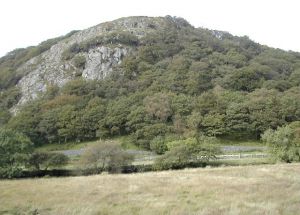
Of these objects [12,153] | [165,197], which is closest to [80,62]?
[12,153]

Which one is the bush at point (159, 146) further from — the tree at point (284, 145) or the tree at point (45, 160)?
the tree at point (284, 145)

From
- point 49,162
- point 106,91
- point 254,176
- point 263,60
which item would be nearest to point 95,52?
point 106,91

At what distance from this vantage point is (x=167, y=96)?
114 metres

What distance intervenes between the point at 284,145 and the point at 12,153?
3665 centimetres

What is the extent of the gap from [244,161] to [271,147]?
4.41 meters

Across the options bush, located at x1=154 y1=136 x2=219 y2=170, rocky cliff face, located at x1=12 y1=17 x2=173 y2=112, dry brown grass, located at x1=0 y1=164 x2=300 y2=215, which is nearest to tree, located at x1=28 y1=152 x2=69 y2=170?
bush, located at x1=154 y1=136 x2=219 y2=170

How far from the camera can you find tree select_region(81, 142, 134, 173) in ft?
190

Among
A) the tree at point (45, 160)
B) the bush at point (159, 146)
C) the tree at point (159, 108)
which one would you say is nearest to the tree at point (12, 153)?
the tree at point (45, 160)

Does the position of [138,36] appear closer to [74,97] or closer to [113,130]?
[74,97]

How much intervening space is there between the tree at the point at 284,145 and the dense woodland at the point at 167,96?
81.8 feet

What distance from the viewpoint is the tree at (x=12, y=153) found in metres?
54.6

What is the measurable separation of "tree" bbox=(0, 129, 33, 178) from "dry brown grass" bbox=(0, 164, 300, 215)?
859 inches

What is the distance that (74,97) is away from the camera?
12950 centimetres

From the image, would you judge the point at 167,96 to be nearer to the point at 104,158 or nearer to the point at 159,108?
the point at 159,108
